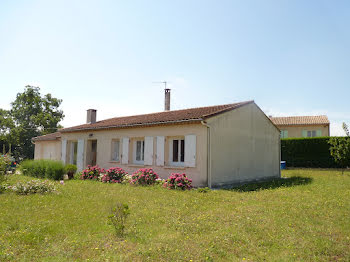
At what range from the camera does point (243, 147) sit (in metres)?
12.6

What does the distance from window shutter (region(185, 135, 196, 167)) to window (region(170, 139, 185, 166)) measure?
0.84m

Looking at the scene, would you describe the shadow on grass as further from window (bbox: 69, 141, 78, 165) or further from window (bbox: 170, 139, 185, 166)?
window (bbox: 69, 141, 78, 165)

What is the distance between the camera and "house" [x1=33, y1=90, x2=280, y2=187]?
35.3ft

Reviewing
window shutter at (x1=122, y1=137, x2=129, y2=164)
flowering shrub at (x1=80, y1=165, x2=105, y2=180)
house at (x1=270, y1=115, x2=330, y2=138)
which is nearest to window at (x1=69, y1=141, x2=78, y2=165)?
flowering shrub at (x1=80, y1=165, x2=105, y2=180)

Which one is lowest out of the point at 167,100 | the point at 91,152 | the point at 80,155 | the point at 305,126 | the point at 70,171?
the point at 70,171

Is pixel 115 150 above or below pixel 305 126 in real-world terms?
below

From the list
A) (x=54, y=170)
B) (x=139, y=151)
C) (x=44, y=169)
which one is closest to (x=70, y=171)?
(x=54, y=170)

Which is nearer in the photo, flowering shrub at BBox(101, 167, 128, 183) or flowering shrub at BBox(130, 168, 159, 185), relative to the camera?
flowering shrub at BBox(130, 168, 159, 185)

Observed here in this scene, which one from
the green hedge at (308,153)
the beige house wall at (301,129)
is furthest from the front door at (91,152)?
the beige house wall at (301,129)

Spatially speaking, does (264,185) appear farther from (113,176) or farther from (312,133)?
(312,133)

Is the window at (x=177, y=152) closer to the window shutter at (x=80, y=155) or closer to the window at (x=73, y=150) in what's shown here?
the window shutter at (x=80, y=155)

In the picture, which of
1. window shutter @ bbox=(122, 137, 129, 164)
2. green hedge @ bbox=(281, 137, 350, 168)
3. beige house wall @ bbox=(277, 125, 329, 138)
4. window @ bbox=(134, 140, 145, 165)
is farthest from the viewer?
beige house wall @ bbox=(277, 125, 329, 138)

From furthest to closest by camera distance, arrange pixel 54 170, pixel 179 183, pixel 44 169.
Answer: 1. pixel 44 169
2. pixel 54 170
3. pixel 179 183

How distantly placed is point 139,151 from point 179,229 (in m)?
→ 9.19
